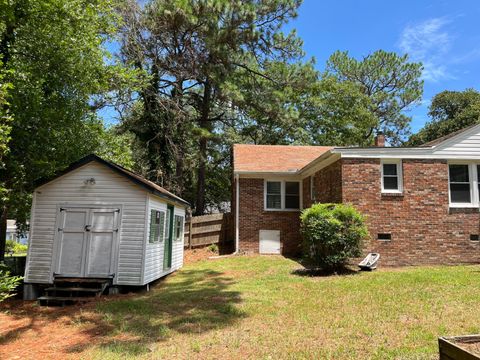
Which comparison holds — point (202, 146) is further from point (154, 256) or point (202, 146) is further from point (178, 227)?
point (154, 256)

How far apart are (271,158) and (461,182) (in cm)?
851

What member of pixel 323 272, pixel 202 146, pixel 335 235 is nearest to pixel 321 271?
pixel 323 272

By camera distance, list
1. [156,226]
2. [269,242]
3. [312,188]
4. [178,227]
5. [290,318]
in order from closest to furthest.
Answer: [290,318] → [156,226] → [178,227] → [312,188] → [269,242]

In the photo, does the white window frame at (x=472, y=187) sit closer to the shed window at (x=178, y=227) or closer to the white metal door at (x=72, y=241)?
the shed window at (x=178, y=227)

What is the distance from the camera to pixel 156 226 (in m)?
11.0

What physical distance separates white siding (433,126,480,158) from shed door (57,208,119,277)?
34.2ft

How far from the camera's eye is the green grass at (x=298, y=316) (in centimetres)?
540

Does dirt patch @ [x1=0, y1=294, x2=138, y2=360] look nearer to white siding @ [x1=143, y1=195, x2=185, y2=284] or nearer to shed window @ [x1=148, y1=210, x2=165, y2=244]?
white siding @ [x1=143, y1=195, x2=185, y2=284]

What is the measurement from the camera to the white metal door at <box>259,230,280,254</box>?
16766mm

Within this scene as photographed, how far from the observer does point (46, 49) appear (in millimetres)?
10219

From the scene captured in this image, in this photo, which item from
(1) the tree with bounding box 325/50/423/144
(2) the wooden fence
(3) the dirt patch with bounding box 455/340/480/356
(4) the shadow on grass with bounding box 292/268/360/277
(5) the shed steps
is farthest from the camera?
(1) the tree with bounding box 325/50/423/144

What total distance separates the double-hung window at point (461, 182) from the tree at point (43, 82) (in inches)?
470

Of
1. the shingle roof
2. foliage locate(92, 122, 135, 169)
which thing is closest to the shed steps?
foliage locate(92, 122, 135, 169)

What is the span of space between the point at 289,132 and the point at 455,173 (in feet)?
51.6
